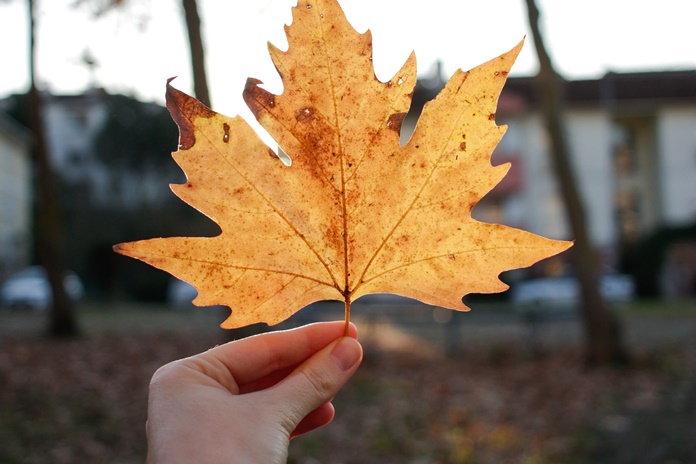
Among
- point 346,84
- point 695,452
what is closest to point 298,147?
point 346,84

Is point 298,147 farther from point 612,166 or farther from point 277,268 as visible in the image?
point 612,166

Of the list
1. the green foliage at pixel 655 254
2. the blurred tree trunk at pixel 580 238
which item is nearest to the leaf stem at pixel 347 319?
the blurred tree trunk at pixel 580 238

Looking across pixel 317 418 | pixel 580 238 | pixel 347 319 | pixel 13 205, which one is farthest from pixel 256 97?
pixel 13 205

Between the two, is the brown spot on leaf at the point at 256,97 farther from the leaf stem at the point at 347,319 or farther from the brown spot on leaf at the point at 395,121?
the leaf stem at the point at 347,319

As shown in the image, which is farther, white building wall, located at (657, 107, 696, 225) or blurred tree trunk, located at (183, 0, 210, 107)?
white building wall, located at (657, 107, 696, 225)

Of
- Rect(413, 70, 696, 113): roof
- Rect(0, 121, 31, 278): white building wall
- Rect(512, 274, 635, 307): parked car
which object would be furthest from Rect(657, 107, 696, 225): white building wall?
Rect(0, 121, 31, 278): white building wall

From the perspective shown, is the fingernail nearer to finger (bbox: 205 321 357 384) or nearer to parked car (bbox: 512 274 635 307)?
finger (bbox: 205 321 357 384)
